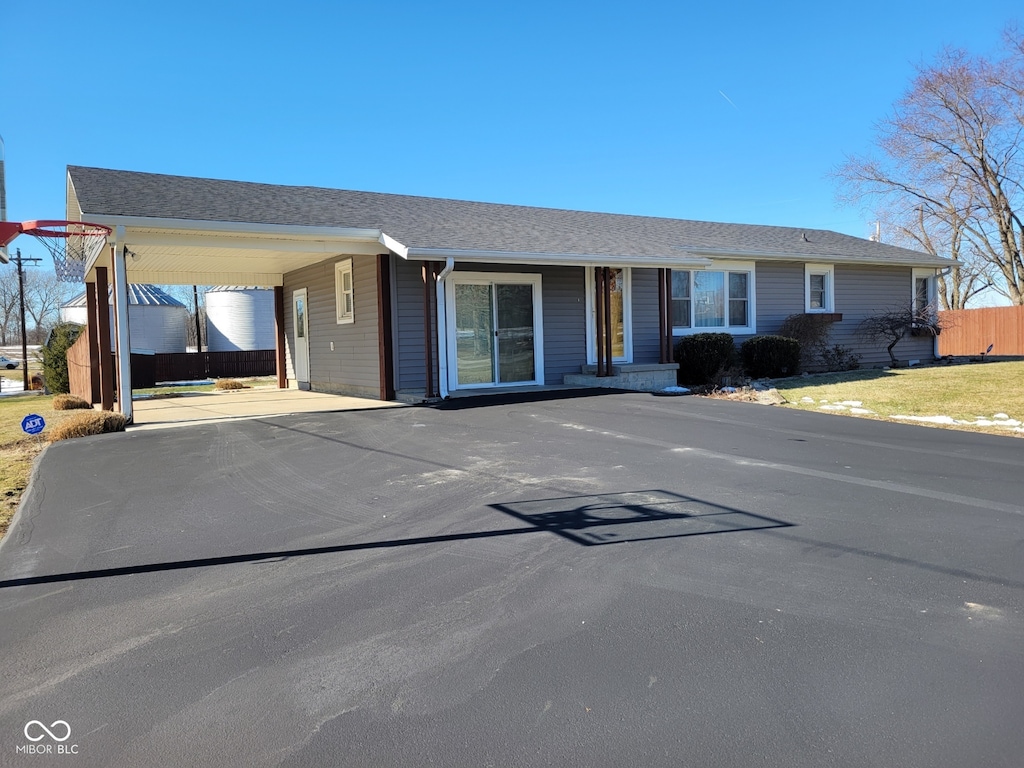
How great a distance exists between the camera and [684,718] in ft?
8.71

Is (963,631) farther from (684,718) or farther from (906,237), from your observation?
(906,237)

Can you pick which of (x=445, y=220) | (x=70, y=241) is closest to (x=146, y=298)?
(x=70, y=241)

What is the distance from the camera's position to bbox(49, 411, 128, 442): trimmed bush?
391 inches

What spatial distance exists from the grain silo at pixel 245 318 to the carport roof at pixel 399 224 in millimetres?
21169

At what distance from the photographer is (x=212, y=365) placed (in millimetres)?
31641

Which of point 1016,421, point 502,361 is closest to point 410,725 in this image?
point 1016,421

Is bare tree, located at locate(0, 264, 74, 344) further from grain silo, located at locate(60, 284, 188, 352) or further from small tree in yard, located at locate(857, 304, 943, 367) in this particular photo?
small tree in yard, located at locate(857, 304, 943, 367)

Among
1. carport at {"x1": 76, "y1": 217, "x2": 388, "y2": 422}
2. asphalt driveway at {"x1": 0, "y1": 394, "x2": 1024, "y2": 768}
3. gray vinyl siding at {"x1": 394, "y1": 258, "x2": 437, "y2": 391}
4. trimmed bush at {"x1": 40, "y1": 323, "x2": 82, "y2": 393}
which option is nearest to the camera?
asphalt driveway at {"x1": 0, "y1": 394, "x2": 1024, "y2": 768}

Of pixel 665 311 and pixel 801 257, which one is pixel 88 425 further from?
pixel 801 257

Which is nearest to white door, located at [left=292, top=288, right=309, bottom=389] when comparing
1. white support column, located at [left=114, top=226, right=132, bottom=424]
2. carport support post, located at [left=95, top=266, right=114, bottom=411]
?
carport support post, located at [left=95, top=266, right=114, bottom=411]

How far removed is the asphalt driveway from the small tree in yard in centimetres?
1298

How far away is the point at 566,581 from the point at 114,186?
11.1 m

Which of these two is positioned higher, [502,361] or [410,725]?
[502,361]

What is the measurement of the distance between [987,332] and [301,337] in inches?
1001
